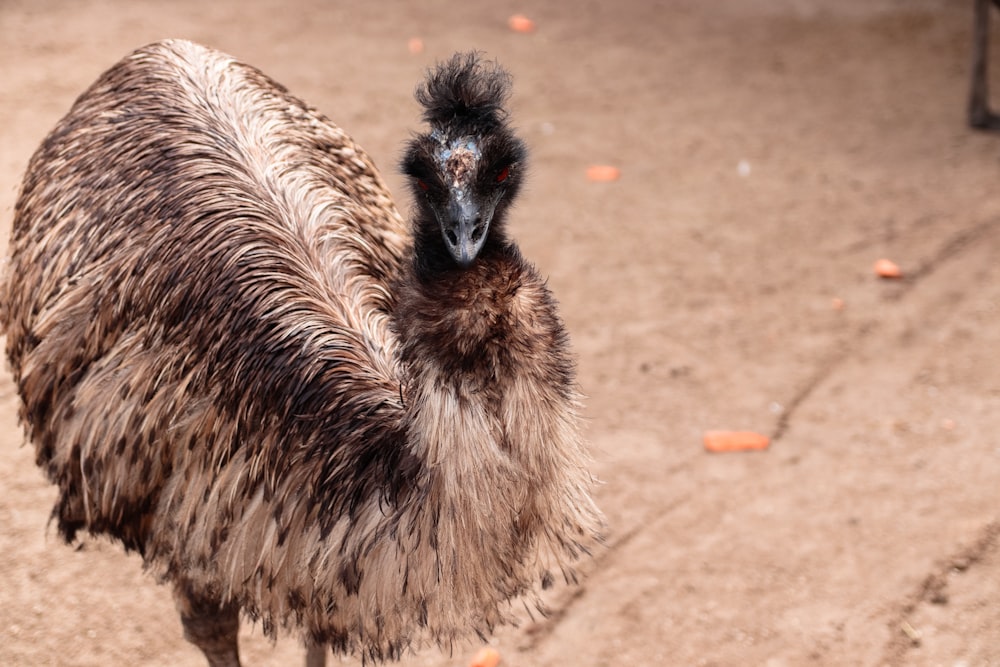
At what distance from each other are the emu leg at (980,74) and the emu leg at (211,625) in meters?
4.78

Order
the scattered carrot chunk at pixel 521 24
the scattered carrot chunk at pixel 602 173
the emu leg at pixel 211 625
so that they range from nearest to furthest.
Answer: the emu leg at pixel 211 625, the scattered carrot chunk at pixel 602 173, the scattered carrot chunk at pixel 521 24

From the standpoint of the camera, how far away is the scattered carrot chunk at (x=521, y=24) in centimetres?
722

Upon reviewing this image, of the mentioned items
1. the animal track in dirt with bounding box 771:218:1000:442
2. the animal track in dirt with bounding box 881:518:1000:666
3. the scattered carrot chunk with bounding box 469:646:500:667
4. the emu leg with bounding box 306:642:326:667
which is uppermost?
the animal track in dirt with bounding box 771:218:1000:442

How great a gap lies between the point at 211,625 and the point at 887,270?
10.6 feet

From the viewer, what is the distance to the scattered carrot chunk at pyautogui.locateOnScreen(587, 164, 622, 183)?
561 centimetres

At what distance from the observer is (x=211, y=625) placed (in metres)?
2.67

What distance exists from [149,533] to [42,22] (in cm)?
536

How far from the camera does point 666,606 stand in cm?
333

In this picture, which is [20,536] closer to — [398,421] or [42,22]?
[398,421]

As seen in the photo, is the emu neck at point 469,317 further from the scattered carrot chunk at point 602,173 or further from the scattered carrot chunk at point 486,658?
the scattered carrot chunk at point 602,173

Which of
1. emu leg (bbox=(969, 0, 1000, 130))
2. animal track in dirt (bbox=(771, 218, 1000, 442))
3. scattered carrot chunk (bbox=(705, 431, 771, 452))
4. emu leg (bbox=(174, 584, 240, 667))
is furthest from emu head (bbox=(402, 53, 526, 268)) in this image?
emu leg (bbox=(969, 0, 1000, 130))

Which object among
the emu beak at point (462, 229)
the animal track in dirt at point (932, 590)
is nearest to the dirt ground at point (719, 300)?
the animal track in dirt at point (932, 590)

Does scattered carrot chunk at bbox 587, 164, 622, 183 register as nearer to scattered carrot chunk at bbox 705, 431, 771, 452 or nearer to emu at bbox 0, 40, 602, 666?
scattered carrot chunk at bbox 705, 431, 771, 452

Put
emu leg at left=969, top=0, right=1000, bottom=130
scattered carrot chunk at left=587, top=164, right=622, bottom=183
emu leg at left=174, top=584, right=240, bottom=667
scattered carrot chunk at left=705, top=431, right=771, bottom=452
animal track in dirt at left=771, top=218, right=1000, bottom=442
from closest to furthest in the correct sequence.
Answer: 1. emu leg at left=174, top=584, right=240, bottom=667
2. scattered carrot chunk at left=705, top=431, right=771, bottom=452
3. animal track in dirt at left=771, top=218, right=1000, bottom=442
4. scattered carrot chunk at left=587, top=164, right=622, bottom=183
5. emu leg at left=969, top=0, right=1000, bottom=130
